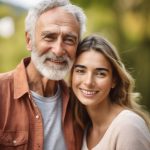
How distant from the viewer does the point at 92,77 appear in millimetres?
3652

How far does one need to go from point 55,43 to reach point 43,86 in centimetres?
34

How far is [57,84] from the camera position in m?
3.95

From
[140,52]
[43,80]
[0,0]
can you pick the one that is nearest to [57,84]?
[43,80]

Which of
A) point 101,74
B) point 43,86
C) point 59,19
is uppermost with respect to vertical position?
point 59,19

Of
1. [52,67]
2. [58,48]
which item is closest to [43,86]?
[52,67]

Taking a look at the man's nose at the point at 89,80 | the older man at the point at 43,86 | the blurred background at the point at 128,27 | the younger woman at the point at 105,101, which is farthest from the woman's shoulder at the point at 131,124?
the blurred background at the point at 128,27

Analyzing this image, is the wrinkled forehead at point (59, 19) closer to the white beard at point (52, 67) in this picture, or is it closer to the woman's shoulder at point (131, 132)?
the white beard at point (52, 67)

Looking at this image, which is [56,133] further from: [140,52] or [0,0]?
[0,0]

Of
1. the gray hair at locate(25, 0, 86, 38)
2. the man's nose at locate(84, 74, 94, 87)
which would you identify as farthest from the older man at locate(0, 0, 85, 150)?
the man's nose at locate(84, 74, 94, 87)

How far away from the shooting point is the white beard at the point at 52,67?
3678 millimetres

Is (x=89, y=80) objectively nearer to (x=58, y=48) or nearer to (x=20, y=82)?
(x=58, y=48)

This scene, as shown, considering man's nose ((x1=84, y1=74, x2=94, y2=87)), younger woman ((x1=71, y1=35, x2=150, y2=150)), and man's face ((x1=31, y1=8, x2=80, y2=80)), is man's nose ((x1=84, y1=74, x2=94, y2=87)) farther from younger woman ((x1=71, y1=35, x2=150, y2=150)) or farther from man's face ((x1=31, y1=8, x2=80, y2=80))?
man's face ((x1=31, y1=8, x2=80, y2=80))

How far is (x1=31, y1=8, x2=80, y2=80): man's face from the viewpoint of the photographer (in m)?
3.67

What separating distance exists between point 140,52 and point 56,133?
14.6 ft
